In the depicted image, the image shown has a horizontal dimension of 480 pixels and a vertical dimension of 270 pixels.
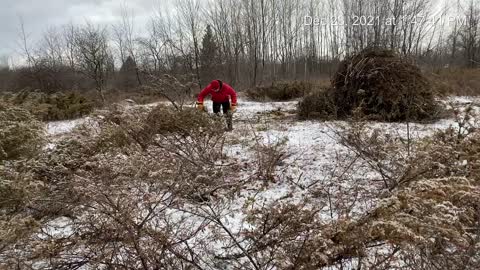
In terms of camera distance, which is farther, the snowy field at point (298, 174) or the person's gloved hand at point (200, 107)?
the person's gloved hand at point (200, 107)

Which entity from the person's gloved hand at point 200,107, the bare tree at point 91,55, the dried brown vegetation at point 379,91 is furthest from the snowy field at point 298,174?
the bare tree at point 91,55

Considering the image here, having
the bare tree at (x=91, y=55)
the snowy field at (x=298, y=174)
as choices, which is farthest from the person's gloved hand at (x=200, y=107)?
the bare tree at (x=91, y=55)

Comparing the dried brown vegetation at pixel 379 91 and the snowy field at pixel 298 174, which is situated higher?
the dried brown vegetation at pixel 379 91

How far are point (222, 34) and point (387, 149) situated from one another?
84.7ft

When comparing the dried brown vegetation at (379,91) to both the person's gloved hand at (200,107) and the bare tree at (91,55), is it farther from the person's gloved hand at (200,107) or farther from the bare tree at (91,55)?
the bare tree at (91,55)

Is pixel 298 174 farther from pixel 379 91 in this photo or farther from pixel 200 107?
pixel 379 91

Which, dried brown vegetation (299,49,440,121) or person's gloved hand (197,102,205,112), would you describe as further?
dried brown vegetation (299,49,440,121)

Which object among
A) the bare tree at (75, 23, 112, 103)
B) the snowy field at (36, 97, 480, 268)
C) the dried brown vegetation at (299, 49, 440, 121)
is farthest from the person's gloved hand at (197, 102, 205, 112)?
the bare tree at (75, 23, 112, 103)

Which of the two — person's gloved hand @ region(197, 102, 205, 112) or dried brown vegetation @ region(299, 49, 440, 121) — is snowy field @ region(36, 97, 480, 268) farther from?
person's gloved hand @ region(197, 102, 205, 112)

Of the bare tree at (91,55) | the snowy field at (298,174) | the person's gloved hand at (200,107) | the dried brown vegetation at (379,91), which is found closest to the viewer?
the snowy field at (298,174)

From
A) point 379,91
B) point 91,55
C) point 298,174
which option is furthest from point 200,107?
point 91,55

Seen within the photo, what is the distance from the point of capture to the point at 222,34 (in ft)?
91.3

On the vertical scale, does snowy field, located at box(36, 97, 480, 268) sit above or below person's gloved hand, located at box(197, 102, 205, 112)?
below

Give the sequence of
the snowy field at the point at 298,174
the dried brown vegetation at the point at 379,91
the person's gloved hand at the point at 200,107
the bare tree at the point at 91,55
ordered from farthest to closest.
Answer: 1. the bare tree at the point at 91,55
2. the dried brown vegetation at the point at 379,91
3. the person's gloved hand at the point at 200,107
4. the snowy field at the point at 298,174
